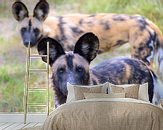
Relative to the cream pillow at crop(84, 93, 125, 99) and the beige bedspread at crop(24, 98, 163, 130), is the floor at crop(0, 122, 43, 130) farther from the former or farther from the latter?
the beige bedspread at crop(24, 98, 163, 130)

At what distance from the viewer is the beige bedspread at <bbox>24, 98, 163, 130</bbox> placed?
4145 mm

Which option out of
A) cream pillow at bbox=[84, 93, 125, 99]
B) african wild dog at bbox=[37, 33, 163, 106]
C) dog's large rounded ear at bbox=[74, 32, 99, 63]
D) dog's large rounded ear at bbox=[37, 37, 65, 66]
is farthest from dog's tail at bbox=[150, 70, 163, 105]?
dog's large rounded ear at bbox=[37, 37, 65, 66]

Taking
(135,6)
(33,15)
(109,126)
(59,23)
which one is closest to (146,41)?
(135,6)

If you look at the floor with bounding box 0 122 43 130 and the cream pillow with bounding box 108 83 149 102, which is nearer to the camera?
the cream pillow with bounding box 108 83 149 102

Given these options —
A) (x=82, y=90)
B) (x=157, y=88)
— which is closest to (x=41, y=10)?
(x=82, y=90)

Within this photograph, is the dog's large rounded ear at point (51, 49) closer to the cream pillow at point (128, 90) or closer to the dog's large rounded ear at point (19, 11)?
the dog's large rounded ear at point (19, 11)

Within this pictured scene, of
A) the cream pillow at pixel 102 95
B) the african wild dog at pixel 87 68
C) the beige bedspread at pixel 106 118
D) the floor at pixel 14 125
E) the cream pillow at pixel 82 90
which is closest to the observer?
the beige bedspread at pixel 106 118

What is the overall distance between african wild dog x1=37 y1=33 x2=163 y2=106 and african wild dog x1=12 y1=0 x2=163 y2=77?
112 millimetres

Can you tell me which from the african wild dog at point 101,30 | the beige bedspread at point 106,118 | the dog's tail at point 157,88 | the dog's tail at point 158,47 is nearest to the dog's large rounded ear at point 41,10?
the african wild dog at point 101,30

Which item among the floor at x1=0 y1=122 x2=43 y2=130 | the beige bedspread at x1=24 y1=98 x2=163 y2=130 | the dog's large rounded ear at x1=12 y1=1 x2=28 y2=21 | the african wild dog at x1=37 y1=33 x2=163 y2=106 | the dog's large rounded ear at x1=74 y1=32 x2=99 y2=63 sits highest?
the dog's large rounded ear at x1=12 y1=1 x2=28 y2=21

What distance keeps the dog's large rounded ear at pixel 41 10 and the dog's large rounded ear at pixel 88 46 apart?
0.78 m

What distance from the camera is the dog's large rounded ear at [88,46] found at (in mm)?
6496

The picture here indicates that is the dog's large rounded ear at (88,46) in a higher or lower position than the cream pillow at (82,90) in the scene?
higher

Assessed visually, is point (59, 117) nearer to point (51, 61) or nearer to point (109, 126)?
point (109, 126)
